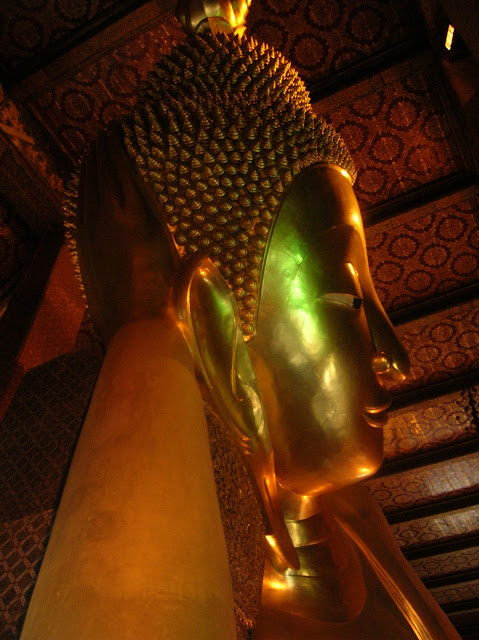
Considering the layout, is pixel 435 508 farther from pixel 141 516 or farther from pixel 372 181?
pixel 141 516

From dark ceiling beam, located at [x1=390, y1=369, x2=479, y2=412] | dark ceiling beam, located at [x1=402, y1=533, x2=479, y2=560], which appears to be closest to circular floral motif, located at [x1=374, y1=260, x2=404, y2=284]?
dark ceiling beam, located at [x1=390, y1=369, x2=479, y2=412]

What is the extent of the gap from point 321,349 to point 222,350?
24 cm

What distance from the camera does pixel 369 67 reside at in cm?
194

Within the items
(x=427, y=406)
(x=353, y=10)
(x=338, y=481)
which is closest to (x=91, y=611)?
(x=338, y=481)

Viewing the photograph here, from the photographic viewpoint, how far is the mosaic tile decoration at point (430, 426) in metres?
2.98

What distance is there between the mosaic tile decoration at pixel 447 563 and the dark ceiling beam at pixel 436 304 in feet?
7.40

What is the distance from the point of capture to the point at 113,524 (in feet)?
1.67

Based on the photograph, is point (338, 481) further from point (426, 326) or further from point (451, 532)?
point (451, 532)

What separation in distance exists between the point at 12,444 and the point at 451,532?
11.8ft

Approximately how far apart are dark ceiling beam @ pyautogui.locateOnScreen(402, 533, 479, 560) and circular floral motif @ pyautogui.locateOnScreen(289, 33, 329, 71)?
3395 mm

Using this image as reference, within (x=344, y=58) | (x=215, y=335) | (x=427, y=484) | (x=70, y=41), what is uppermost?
(x=70, y=41)

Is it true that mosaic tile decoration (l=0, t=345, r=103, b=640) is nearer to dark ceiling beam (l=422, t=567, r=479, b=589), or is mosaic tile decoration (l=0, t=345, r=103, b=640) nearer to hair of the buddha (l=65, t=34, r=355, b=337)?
hair of the buddha (l=65, t=34, r=355, b=337)

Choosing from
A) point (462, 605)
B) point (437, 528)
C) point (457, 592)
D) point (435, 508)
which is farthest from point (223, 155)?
point (462, 605)

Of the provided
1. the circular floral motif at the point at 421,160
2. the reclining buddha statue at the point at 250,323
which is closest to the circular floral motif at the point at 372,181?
the circular floral motif at the point at 421,160
